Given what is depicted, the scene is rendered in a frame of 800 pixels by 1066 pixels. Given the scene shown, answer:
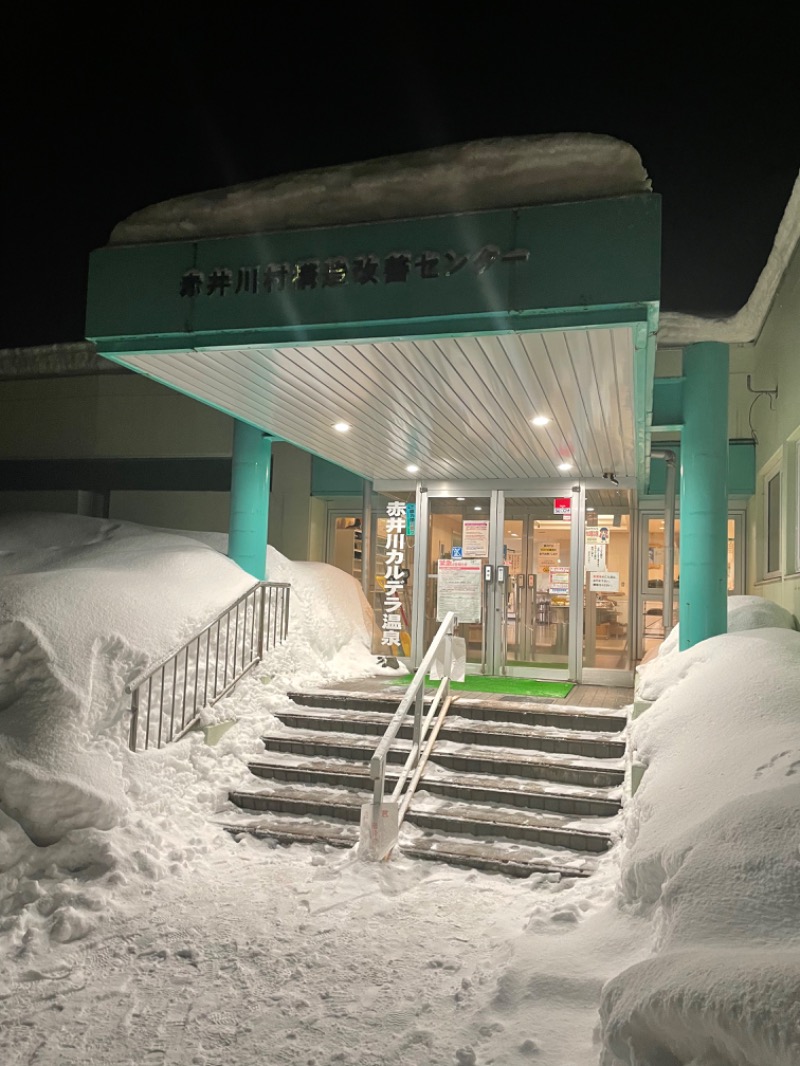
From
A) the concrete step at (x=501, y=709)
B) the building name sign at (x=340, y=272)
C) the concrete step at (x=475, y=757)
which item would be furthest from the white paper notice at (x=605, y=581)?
the building name sign at (x=340, y=272)

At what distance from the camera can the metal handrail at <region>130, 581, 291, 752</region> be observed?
6871 mm

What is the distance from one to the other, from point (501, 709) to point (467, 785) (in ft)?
4.60

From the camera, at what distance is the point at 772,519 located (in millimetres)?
10047

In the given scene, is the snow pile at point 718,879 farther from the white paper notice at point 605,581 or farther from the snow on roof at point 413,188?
the white paper notice at point 605,581

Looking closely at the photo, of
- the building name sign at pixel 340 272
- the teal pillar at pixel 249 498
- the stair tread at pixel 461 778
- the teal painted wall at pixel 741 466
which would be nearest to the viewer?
the building name sign at pixel 340 272

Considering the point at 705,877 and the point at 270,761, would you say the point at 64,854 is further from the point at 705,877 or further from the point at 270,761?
the point at 705,877

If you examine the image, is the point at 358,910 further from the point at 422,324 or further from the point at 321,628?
the point at 321,628

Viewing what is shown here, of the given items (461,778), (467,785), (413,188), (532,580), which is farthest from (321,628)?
(413,188)

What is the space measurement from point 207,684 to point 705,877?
17.9 ft

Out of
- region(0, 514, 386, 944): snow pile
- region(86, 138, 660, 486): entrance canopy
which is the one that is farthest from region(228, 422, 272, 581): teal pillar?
region(86, 138, 660, 486): entrance canopy

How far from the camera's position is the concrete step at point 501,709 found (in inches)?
308

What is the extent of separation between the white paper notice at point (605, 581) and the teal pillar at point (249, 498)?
4575 mm

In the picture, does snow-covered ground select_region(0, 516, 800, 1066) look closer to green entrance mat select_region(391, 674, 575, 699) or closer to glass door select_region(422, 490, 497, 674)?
green entrance mat select_region(391, 674, 575, 699)

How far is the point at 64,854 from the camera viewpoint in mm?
5320
